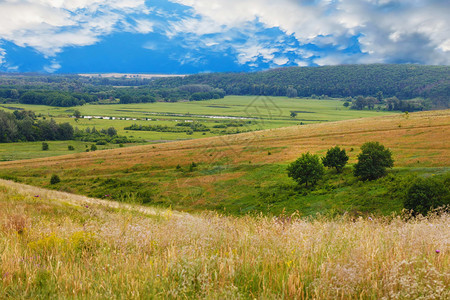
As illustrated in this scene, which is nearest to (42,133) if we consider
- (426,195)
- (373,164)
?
(373,164)

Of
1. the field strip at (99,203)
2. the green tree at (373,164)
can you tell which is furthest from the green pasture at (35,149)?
the green tree at (373,164)

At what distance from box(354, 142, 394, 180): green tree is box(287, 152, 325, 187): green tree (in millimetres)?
5434

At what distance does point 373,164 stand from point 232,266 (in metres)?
44.8

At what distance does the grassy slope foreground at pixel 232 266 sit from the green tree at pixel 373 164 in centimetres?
4066

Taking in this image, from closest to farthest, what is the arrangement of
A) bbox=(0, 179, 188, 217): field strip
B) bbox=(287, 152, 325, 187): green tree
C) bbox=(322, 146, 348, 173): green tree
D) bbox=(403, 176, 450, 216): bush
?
bbox=(0, 179, 188, 217): field strip
bbox=(403, 176, 450, 216): bush
bbox=(287, 152, 325, 187): green tree
bbox=(322, 146, 348, 173): green tree

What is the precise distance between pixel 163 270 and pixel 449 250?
15.0ft

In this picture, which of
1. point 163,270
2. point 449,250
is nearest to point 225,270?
point 163,270

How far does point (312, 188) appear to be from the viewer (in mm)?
46562

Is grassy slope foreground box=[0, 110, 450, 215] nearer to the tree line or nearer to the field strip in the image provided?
the field strip

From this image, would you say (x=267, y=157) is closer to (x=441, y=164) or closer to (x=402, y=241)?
(x=441, y=164)

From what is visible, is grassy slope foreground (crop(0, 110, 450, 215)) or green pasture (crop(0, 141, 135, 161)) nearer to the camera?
grassy slope foreground (crop(0, 110, 450, 215))

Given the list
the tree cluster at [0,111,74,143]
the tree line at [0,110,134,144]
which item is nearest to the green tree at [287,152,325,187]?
the tree line at [0,110,134,144]

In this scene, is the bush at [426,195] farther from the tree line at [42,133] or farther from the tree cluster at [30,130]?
the tree cluster at [30,130]

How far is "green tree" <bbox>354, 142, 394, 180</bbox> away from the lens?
144 feet
